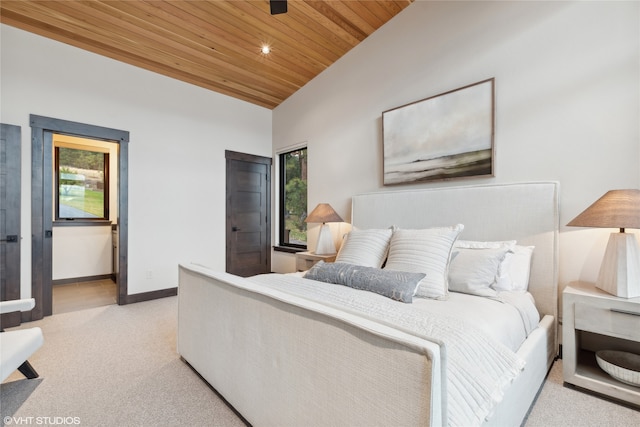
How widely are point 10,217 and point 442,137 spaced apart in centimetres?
445

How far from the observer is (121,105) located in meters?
3.60

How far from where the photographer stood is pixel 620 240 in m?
1.80

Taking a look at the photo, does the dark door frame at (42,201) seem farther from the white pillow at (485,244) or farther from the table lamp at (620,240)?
the table lamp at (620,240)

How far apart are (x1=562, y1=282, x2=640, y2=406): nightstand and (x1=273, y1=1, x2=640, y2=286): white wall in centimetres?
51

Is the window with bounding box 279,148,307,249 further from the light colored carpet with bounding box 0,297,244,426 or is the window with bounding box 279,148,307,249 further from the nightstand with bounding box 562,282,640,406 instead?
the nightstand with bounding box 562,282,640,406

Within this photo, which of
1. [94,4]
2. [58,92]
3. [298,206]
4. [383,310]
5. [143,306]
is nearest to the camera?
[383,310]

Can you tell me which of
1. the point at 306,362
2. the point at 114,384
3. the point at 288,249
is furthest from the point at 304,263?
the point at 306,362

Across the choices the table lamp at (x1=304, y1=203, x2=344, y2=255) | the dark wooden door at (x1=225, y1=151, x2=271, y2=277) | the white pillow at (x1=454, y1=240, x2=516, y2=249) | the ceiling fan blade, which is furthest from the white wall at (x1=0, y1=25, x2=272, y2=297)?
the white pillow at (x1=454, y1=240, x2=516, y2=249)

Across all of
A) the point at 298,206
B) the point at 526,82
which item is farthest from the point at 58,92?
the point at 526,82

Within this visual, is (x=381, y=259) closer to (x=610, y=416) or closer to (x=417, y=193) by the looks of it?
(x=417, y=193)

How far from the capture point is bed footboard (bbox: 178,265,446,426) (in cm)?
82

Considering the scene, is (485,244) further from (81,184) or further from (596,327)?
(81,184)

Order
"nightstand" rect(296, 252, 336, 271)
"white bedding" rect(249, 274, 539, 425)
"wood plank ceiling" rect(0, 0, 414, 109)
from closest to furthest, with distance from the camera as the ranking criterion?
"white bedding" rect(249, 274, 539, 425) → "wood plank ceiling" rect(0, 0, 414, 109) → "nightstand" rect(296, 252, 336, 271)

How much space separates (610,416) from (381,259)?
62.6 inches
